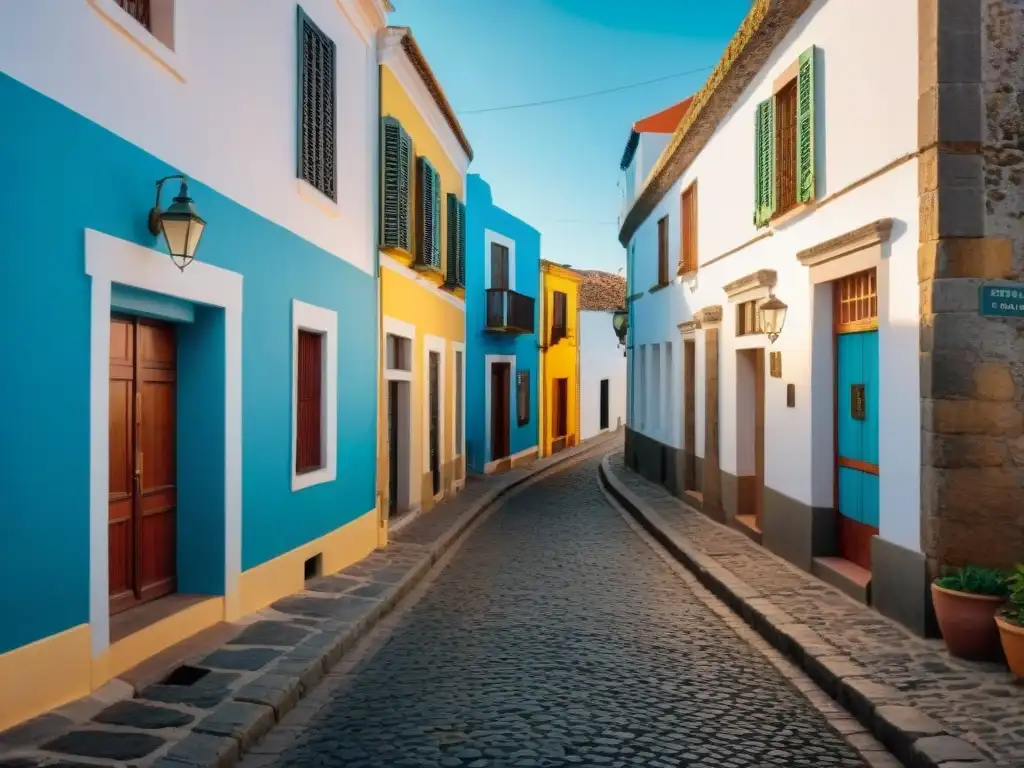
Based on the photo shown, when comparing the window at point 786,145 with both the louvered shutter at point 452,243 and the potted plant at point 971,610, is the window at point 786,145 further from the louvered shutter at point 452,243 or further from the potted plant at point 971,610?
the louvered shutter at point 452,243

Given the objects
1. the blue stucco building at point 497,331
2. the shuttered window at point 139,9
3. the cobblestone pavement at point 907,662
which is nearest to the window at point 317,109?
the shuttered window at point 139,9

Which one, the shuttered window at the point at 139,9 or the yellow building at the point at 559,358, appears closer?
the shuttered window at the point at 139,9

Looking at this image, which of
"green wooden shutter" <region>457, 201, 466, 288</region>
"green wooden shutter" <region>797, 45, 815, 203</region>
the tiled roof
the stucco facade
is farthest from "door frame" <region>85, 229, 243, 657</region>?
the tiled roof

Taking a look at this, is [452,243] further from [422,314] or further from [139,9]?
[139,9]

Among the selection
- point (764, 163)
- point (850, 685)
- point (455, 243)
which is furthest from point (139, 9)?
point (455, 243)

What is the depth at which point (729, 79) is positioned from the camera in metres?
12.0

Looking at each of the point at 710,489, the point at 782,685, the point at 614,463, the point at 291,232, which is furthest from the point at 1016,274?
the point at 614,463

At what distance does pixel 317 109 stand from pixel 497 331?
14.9 metres

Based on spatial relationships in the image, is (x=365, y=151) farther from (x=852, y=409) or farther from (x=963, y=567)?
(x=963, y=567)

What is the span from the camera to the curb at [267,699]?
15.5 feet

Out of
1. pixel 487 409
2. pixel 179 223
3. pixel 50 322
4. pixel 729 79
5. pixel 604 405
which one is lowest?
pixel 604 405

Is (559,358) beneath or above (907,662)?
above

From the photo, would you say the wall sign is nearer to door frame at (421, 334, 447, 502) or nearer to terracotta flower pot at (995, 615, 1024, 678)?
terracotta flower pot at (995, 615, 1024, 678)

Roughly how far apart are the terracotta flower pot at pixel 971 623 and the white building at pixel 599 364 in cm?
2927
